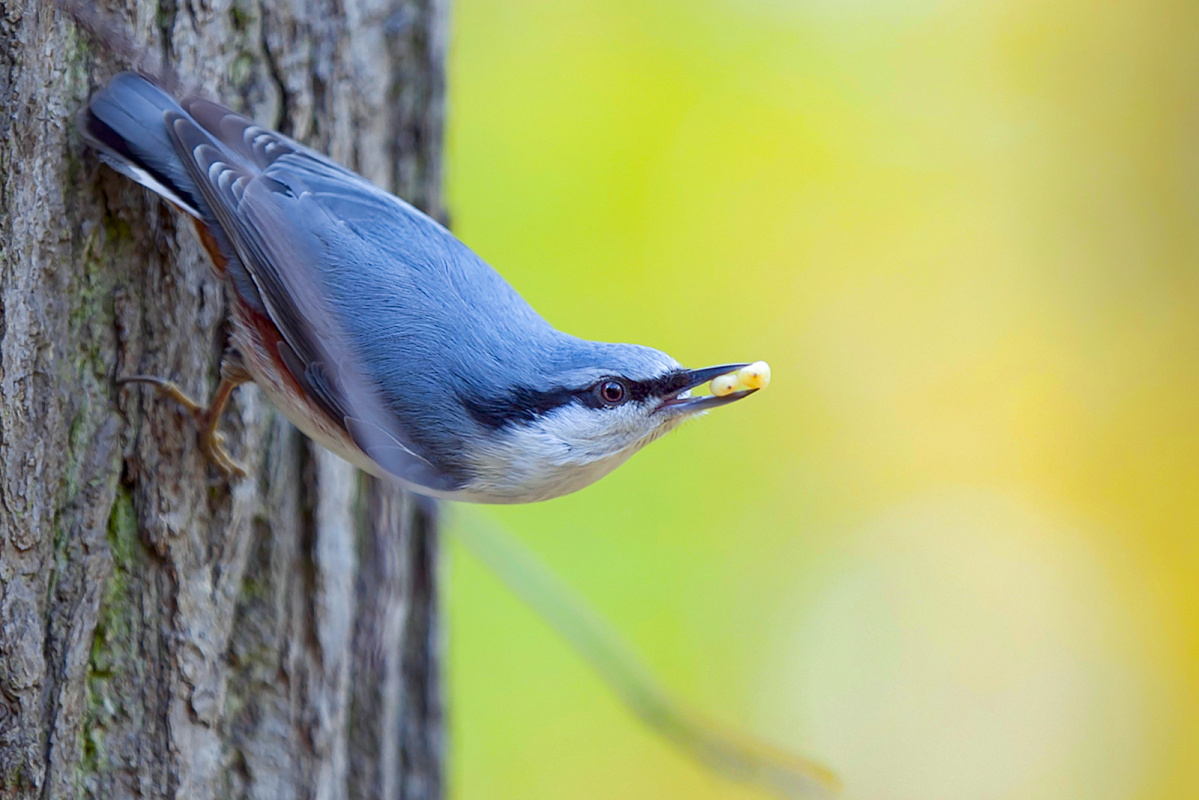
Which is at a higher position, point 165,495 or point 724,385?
point 724,385

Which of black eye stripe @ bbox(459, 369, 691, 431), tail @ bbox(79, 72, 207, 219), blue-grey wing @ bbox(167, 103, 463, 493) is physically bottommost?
black eye stripe @ bbox(459, 369, 691, 431)

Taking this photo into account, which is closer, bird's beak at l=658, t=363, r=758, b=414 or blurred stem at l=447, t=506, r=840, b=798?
bird's beak at l=658, t=363, r=758, b=414

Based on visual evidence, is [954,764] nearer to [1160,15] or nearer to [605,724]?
[605,724]

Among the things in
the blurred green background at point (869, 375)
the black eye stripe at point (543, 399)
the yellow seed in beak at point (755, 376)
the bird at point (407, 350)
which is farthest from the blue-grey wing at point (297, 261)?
the blurred green background at point (869, 375)

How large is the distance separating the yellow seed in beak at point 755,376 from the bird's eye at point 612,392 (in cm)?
20

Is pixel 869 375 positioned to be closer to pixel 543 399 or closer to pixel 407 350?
pixel 543 399

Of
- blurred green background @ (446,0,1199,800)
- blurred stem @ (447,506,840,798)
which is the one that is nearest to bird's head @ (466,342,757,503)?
blurred stem @ (447,506,840,798)

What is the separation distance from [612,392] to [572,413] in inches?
3.1

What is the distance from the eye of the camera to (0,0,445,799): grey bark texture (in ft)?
4.43

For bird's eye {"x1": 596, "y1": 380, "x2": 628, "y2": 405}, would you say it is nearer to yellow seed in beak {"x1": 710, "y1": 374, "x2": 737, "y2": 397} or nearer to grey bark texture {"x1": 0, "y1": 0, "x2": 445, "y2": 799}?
yellow seed in beak {"x1": 710, "y1": 374, "x2": 737, "y2": 397}

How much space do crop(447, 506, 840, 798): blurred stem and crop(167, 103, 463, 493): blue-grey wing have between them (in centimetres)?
45

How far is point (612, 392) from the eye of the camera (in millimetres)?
1510

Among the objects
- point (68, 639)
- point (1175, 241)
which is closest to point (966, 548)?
point (1175, 241)

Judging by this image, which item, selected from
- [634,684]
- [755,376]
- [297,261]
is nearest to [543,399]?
[755,376]
